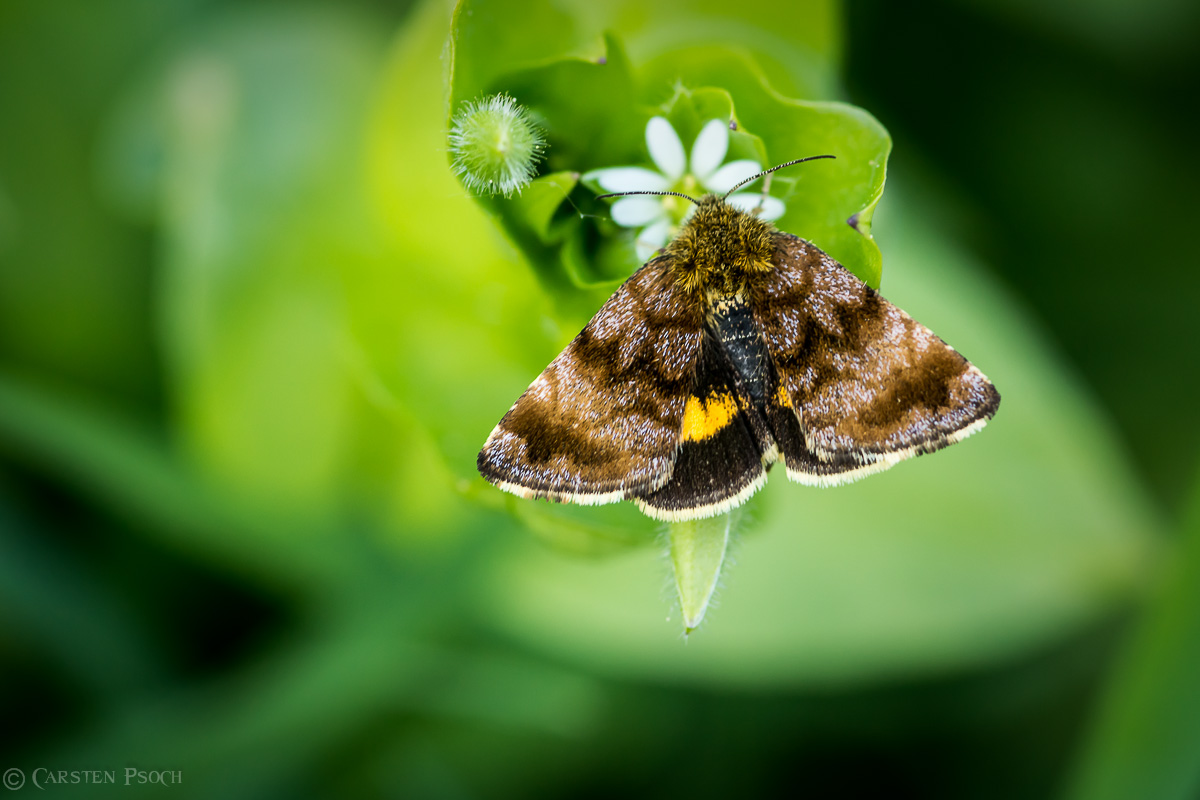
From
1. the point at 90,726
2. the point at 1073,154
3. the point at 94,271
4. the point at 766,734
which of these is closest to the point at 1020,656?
the point at 766,734

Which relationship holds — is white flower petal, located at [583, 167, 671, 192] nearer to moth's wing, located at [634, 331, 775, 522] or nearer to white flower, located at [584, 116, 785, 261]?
white flower, located at [584, 116, 785, 261]

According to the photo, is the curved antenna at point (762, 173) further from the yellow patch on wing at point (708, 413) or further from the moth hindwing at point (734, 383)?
the yellow patch on wing at point (708, 413)

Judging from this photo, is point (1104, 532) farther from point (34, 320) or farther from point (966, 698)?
point (34, 320)

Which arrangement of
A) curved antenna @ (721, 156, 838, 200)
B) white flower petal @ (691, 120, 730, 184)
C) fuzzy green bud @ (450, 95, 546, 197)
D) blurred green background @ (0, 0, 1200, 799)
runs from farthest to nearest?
blurred green background @ (0, 0, 1200, 799) → white flower petal @ (691, 120, 730, 184) → curved antenna @ (721, 156, 838, 200) → fuzzy green bud @ (450, 95, 546, 197)

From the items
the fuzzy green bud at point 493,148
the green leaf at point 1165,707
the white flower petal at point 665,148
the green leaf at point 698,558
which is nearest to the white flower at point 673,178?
the white flower petal at point 665,148

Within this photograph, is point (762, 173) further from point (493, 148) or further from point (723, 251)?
point (493, 148)

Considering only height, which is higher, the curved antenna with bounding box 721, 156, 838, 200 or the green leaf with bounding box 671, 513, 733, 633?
the curved antenna with bounding box 721, 156, 838, 200

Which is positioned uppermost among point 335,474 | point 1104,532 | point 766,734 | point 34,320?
point 34,320

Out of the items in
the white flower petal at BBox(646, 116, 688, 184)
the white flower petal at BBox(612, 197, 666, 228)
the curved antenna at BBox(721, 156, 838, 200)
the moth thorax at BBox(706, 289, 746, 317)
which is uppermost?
the white flower petal at BBox(646, 116, 688, 184)

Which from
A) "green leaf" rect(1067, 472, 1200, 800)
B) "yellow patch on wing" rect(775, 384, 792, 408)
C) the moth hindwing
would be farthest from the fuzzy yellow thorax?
"green leaf" rect(1067, 472, 1200, 800)
